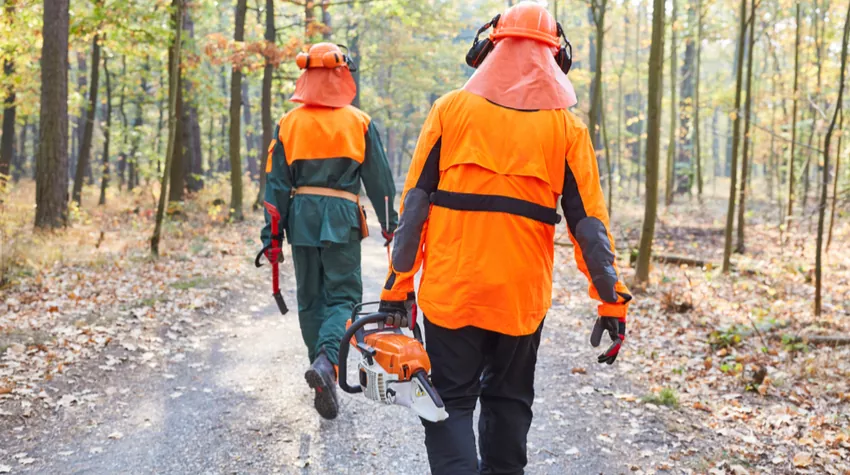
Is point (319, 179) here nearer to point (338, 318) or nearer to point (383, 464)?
point (338, 318)

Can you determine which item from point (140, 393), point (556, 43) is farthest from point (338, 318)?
point (556, 43)

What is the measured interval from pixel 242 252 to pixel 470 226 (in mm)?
9798

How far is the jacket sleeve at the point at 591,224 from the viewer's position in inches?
102

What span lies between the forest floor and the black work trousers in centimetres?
125

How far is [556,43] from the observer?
8.72 feet

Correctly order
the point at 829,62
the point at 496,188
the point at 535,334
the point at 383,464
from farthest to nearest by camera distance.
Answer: the point at 829,62 < the point at 383,464 < the point at 535,334 < the point at 496,188

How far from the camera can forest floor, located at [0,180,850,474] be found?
404 centimetres

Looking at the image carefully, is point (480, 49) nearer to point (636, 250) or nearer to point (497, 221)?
point (497, 221)

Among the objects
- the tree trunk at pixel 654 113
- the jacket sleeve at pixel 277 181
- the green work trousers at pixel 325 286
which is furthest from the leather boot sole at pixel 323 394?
the tree trunk at pixel 654 113

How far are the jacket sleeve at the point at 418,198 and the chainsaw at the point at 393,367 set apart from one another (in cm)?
28

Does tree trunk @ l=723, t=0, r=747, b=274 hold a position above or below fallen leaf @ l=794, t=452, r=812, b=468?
above

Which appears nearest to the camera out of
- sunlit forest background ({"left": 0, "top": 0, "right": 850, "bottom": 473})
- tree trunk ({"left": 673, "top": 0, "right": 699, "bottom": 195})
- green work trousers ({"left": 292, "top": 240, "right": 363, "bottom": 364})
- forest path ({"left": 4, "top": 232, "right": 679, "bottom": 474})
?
forest path ({"left": 4, "top": 232, "right": 679, "bottom": 474})

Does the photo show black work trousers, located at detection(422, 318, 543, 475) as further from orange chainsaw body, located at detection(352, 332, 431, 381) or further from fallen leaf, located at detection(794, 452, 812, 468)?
fallen leaf, located at detection(794, 452, 812, 468)

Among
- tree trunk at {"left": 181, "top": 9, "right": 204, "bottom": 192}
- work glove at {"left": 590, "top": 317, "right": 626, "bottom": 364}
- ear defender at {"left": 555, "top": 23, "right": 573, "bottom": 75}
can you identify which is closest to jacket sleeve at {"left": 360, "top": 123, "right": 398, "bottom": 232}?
ear defender at {"left": 555, "top": 23, "right": 573, "bottom": 75}
